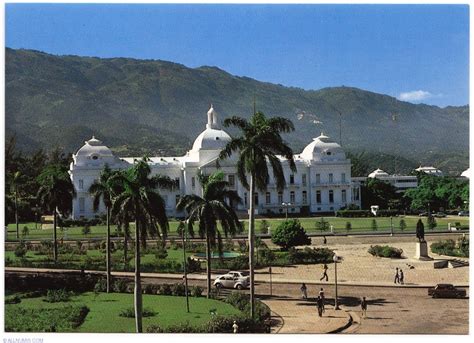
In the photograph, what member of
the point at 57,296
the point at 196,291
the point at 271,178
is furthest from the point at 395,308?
the point at 271,178

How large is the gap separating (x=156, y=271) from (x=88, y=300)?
20.3 ft

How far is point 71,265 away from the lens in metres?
28.6

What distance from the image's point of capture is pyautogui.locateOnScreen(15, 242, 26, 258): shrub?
3162 centimetres

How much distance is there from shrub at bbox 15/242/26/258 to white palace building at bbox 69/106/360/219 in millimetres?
22143

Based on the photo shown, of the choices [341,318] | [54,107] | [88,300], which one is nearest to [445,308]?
[341,318]

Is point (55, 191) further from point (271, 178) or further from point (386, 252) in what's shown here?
point (271, 178)

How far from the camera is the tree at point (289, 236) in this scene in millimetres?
32594

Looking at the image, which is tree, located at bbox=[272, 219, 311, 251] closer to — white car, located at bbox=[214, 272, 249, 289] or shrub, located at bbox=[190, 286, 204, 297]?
white car, located at bbox=[214, 272, 249, 289]

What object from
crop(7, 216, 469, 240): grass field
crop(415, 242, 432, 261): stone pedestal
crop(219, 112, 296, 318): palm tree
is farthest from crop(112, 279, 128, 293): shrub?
crop(7, 216, 469, 240): grass field

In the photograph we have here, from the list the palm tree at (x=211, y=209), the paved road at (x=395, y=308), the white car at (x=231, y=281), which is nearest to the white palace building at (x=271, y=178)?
the white car at (x=231, y=281)

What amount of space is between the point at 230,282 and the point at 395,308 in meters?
6.05

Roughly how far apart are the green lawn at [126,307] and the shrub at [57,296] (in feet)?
0.66

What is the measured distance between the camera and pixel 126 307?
66.7 feet

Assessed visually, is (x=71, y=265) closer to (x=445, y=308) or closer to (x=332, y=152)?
(x=445, y=308)
